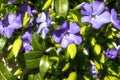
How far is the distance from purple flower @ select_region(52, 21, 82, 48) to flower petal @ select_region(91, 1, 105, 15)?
0.49 feet

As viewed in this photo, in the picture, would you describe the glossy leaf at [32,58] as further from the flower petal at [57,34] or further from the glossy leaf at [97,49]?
the glossy leaf at [97,49]

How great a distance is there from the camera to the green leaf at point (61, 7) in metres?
1.77

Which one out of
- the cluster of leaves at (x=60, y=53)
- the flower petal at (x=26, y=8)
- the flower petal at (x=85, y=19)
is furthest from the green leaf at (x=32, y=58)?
the flower petal at (x=85, y=19)

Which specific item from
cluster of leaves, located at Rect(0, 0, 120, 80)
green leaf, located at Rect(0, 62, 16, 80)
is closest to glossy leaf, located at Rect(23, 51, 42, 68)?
cluster of leaves, located at Rect(0, 0, 120, 80)

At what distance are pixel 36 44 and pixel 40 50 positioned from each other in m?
0.06

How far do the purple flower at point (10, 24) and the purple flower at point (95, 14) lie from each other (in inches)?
14.5

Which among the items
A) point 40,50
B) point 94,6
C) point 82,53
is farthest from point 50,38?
point 94,6

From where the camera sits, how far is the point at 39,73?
1998 millimetres

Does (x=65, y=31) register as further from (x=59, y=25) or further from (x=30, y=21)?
(x=30, y=21)

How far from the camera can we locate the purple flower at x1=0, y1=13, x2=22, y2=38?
181cm

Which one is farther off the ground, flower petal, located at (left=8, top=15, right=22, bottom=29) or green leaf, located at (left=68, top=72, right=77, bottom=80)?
flower petal, located at (left=8, top=15, right=22, bottom=29)

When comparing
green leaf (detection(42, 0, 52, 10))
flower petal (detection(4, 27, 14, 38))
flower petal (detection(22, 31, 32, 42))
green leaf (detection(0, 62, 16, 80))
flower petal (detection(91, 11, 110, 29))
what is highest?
green leaf (detection(42, 0, 52, 10))

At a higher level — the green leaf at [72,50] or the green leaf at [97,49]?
the green leaf at [72,50]

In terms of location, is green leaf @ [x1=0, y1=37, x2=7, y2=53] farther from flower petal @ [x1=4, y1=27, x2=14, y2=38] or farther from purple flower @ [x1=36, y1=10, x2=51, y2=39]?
purple flower @ [x1=36, y1=10, x2=51, y2=39]
